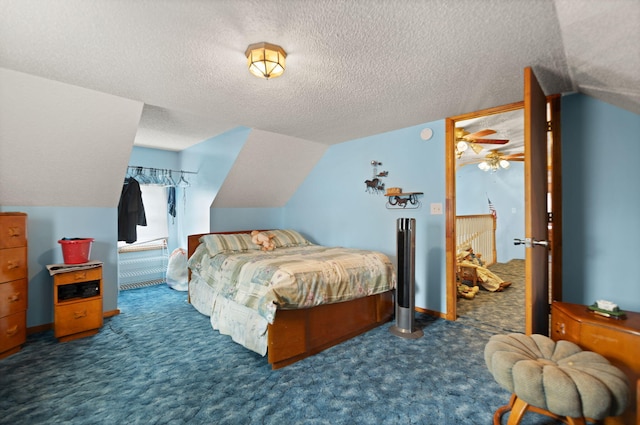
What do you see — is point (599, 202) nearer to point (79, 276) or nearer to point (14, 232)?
point (79, 276)

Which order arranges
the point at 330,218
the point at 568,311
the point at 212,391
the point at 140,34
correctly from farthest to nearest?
the point at 330,218 < the point at 212,391 < the point at 568,311 < the point at 140,34

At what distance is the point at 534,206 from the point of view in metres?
1.79

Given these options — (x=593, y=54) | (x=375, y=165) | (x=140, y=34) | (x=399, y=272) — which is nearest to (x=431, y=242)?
(x=399, y=272)

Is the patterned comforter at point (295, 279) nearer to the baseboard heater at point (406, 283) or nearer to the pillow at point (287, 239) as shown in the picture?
the baseboard heater at point (406, 283)

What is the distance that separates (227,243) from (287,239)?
91 centimetres

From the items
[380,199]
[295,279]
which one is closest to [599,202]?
[380,199]

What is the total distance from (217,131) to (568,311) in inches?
162

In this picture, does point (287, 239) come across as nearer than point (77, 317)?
No

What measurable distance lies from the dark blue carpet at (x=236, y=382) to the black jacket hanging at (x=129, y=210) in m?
1.59

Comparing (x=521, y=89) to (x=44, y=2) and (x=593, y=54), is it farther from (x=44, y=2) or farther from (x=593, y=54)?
(x=44, y=2)

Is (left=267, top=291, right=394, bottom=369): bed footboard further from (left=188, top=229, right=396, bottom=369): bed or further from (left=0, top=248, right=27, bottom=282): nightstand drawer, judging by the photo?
(left=0, top=248, right=27, bottom=282): nightstand drawer

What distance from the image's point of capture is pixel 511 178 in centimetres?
653

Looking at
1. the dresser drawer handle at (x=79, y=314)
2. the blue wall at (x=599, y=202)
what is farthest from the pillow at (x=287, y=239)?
the blue wall at (x=599, y=202)

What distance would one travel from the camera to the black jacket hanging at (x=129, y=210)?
4059mm
